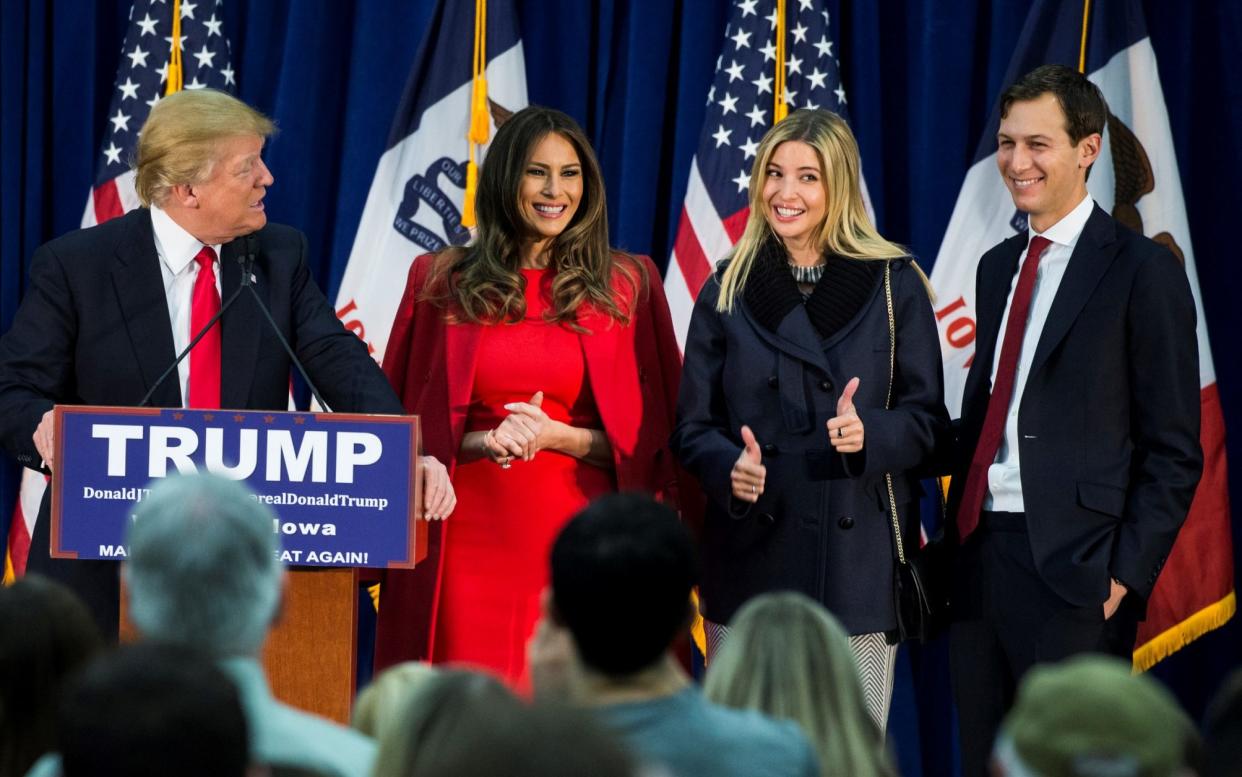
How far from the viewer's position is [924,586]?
12.4 feet

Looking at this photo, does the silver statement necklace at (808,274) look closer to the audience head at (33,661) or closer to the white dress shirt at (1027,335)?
the white dress shirt at (1027,335)

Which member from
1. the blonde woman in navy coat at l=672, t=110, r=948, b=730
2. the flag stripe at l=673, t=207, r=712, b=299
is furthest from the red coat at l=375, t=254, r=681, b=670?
the flag stripe at l=673, t=207, r=712, b=299

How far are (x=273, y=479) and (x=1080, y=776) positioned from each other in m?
1.85

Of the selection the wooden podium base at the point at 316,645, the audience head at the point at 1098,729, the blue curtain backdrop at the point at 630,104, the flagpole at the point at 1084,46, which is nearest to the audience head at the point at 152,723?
the audience head at the point at 1098,729

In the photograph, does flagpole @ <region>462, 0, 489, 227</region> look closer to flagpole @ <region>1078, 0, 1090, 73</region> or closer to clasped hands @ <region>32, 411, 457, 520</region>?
flagpole @ <region>1078, 0, 1090, 73</region>

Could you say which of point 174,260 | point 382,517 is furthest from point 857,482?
point 174,260

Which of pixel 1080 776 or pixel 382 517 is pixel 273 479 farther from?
pixel 1080 776

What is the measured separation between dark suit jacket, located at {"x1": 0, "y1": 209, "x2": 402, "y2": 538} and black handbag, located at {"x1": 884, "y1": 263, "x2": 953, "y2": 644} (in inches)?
43.3

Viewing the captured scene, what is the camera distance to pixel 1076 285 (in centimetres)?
371

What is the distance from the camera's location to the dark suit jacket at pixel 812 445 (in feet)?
12.3

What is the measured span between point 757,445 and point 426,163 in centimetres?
208

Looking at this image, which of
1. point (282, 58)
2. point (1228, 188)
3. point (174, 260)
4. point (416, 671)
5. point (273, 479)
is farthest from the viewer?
point (282, 58)

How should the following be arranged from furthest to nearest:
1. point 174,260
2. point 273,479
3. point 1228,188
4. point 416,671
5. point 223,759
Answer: point 1228,188 < point 174,260 < point 273,479 < point 416,671 < point 223,759

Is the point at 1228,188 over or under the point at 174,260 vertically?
over
